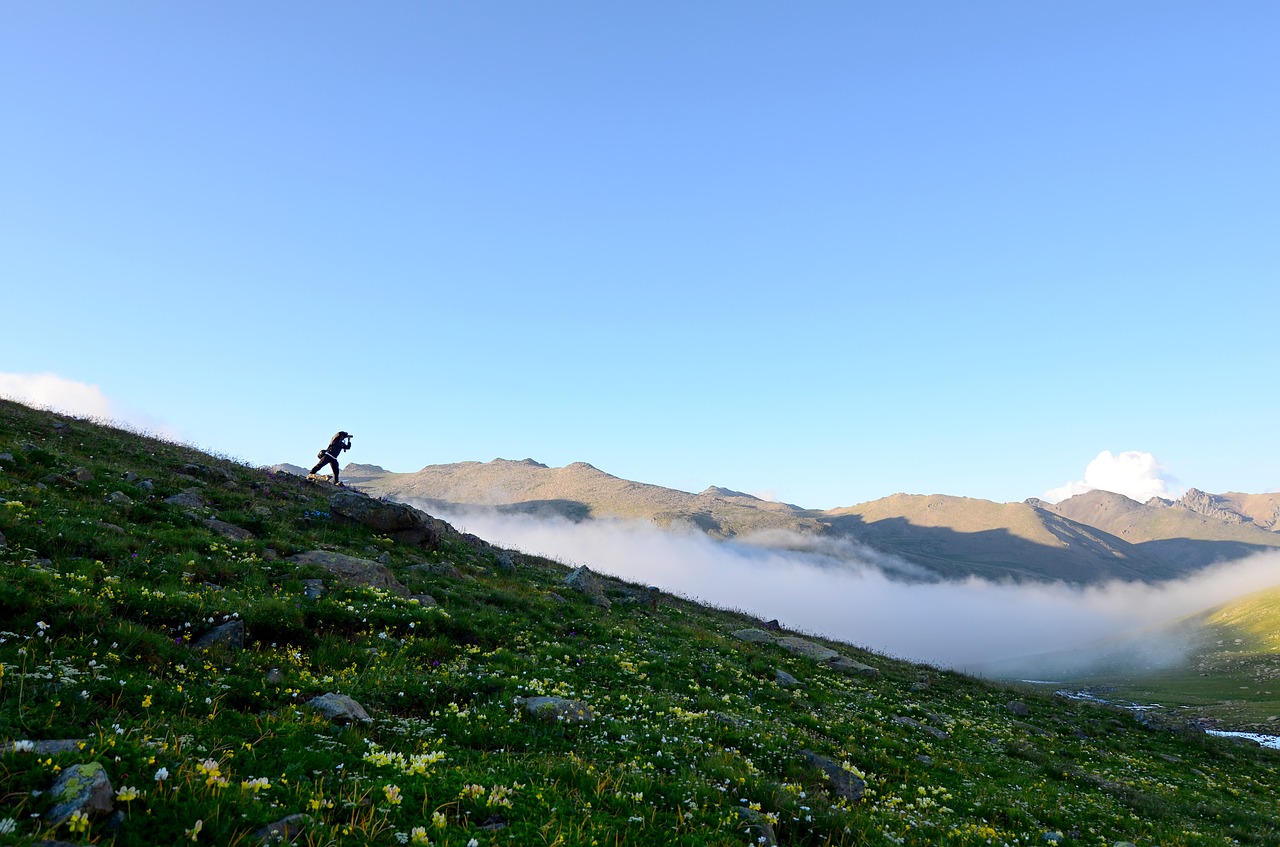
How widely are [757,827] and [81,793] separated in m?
8.66

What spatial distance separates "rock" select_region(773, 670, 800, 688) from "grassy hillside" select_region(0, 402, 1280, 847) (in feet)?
0.61

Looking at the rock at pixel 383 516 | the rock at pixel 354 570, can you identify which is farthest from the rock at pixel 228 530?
the rock at pixel 383 516

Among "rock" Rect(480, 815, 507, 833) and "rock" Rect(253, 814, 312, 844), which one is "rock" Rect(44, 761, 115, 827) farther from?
"rock" Rect(480, 815, 507, 833)

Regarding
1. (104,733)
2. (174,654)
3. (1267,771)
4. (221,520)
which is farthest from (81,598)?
(1267,771)

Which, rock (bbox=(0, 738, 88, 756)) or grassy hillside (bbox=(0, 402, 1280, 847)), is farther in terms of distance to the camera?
grassy hillside (bbox=(0, 402, 1280, 847))

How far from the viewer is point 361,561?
23.6 m

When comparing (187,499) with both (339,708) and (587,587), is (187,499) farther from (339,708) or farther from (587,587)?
(587,587)

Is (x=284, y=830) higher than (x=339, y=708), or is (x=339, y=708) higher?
(x=284, y=830)

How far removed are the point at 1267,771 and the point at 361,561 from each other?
4786 cm

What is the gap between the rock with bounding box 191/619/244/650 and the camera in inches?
527

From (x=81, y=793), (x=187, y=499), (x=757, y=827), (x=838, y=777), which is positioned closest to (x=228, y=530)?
A: (x=187, y=499)

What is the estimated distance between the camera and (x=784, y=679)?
27078 mm

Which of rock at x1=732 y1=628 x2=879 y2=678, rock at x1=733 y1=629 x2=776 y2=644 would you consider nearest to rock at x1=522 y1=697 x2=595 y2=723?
rock at x1=732 y1=628 x2=879 y2=678

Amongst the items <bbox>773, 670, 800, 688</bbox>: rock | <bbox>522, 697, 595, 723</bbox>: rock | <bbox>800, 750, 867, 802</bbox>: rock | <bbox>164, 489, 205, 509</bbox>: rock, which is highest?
<bbox>164, 489, 205, 509</bbox>: rock
